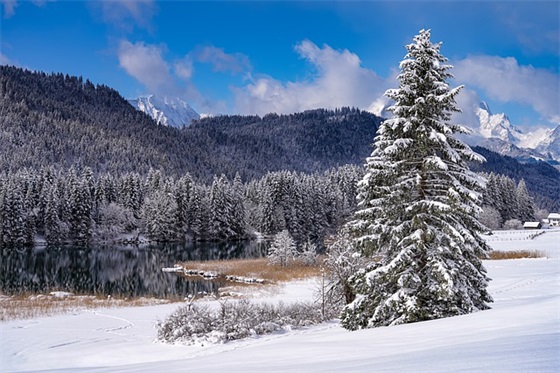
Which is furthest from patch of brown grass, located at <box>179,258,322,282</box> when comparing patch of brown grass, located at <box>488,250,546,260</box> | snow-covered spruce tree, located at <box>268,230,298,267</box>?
patch of brown grass, located at <box>488,250,546,260</box>

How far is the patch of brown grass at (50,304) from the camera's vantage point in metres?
26.4

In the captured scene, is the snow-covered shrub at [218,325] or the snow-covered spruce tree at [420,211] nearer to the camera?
the snow-covered spruce tree at [420,211]

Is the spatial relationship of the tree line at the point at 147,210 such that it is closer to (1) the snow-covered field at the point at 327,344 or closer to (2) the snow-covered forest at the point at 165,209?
(2) the snow-covered forest at the point at 165,209

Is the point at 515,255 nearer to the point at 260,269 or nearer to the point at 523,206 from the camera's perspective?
Answer: the point at 260,269

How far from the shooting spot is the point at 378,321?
14461 mm

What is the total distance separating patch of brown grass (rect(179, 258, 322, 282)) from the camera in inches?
1820

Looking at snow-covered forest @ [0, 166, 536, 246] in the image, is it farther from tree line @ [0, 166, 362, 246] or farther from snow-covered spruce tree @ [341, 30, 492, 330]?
snow-covered spruce tree @ [341, 30, 492, 330]

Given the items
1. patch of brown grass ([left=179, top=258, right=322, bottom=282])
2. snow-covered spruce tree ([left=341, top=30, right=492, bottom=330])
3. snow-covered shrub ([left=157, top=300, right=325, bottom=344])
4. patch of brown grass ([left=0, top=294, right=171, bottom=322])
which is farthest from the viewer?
patch of brown grass ([left=179, top=258, right=322, bottom=282])

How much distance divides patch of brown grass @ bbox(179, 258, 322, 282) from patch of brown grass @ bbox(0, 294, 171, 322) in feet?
51.5

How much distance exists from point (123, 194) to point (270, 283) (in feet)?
233

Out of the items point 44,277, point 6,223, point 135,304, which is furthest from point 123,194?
point 135,304

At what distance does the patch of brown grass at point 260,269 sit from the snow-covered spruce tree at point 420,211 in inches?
1134

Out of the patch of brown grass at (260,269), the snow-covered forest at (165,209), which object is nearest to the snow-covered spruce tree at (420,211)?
the patch of brown grass at (260,269)

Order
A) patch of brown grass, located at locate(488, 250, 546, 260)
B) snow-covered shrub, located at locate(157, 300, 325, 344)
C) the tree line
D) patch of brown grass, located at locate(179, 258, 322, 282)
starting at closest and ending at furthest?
1. snow-covered shrub, located at locate(157, 300, 325, 344)
2. patch of brown grass, located at locate(179, 258, 322, 282)
3. patch of brown grass, located at locate(488, 250, 546, 260)
4. the tree line
